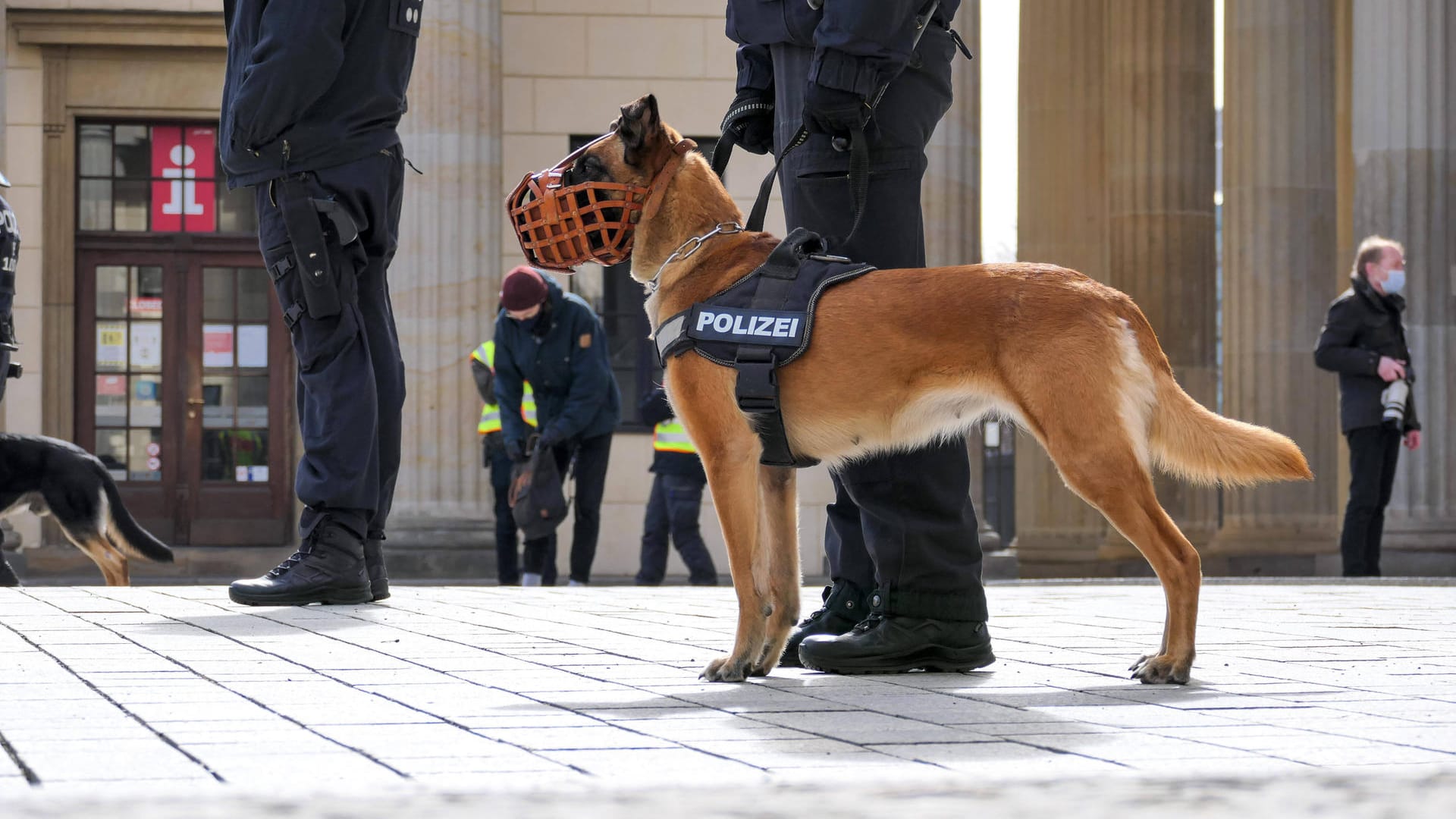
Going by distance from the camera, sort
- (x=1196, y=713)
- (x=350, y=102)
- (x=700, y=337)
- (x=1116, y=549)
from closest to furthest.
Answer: (x=1196, y=713) < (x=700, y=337) < (x=350, y=102) < (x=1116, y=549)

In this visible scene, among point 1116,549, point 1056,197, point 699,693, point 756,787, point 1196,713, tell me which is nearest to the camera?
point 756,787

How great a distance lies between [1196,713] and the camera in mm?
3279

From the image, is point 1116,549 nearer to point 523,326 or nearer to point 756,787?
point 523,326

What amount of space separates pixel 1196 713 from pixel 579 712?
1.10 metres

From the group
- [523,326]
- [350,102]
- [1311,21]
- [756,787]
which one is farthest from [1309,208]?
[756,787]

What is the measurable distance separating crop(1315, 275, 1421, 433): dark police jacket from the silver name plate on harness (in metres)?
7.90

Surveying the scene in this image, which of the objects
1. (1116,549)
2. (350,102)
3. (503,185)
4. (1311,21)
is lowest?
(1116,549)

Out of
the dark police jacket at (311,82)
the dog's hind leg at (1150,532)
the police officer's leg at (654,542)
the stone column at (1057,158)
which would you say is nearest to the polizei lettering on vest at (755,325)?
the dog's hind leg at (1150,532)

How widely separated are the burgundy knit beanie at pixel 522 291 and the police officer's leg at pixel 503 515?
4.97ft

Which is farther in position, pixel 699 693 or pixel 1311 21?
pixel 1311 21

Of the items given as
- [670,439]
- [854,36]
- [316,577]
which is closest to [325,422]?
[316,577]

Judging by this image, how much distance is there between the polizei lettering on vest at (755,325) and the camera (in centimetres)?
390

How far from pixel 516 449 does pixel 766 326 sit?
6.55 metres

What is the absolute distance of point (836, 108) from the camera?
4051 millimetres
